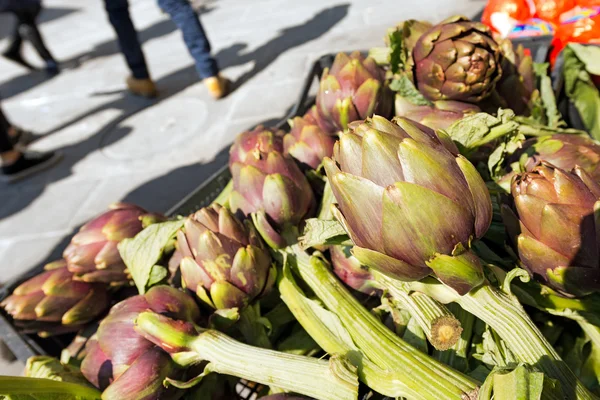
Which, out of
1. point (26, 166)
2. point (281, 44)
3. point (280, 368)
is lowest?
point (26, 166)

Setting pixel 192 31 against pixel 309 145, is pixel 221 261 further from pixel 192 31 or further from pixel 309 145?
pixel 192 31

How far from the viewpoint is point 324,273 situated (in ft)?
2.66

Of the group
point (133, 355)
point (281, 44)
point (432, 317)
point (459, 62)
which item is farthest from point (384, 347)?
point (281, 44)

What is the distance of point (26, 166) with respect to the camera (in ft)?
9.47

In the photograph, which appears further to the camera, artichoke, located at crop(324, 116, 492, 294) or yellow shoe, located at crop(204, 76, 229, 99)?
yellow shoe, located at crop(204, 76, 229, 99)

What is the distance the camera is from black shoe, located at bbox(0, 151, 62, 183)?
2852 mm

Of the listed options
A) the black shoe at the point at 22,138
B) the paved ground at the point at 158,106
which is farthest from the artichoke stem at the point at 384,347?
the black shoe at the point at 22,138

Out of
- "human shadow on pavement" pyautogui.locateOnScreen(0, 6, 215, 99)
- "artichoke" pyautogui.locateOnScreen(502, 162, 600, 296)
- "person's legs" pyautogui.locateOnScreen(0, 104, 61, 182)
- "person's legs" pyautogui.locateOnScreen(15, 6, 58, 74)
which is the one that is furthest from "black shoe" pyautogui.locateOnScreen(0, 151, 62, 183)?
"artichoke" pyautogui.locateOnScreen(502, 162, 600, 296)

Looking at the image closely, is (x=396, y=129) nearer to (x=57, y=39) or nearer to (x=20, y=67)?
(x=20, y=67)

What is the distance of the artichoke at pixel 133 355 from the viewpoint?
2.29 feet

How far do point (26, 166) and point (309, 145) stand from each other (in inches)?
100

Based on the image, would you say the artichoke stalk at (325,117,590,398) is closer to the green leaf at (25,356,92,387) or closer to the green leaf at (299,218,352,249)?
the green leaf at (299,218,352,249)

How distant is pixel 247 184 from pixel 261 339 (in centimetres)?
28

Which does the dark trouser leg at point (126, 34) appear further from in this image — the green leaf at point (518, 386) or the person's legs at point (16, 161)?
the green leaf at point (518, 386)
